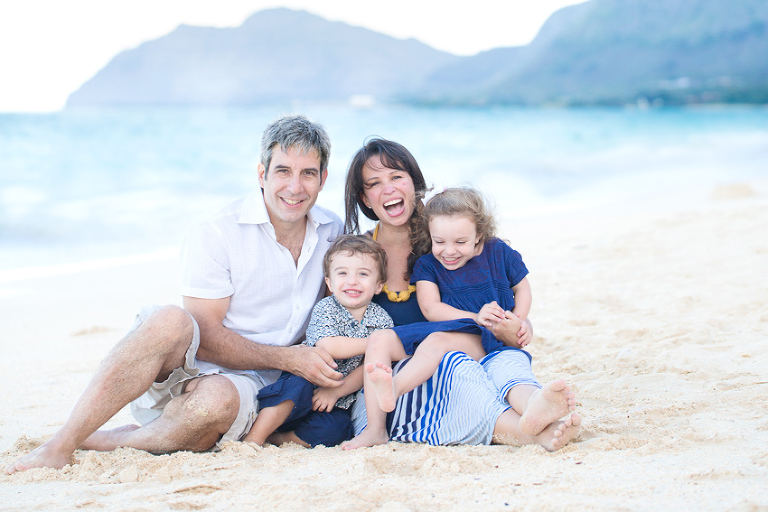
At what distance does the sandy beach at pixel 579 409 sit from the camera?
6.71ft

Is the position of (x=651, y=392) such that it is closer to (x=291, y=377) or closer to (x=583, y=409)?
(x=583, y=409)

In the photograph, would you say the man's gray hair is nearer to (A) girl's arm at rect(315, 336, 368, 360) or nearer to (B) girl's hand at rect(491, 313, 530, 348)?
(A) girl's arm at rect(315, 336, 368, 360)

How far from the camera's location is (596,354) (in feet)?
12.9

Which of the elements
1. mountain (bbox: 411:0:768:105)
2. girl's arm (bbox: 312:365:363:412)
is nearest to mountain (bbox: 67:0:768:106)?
mountain (bbox: 411:0:768:105)

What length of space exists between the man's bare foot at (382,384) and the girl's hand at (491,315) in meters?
0.60

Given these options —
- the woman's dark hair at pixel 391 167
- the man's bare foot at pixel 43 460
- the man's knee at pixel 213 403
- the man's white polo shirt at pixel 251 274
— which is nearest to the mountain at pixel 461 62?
the woman's dark hair at pixel 391 167

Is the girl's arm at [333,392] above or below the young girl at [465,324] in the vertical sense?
below

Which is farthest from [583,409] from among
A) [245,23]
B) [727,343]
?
[245,23]

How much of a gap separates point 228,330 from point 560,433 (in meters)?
1.52

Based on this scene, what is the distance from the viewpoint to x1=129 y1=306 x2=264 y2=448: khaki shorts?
280 centimetres

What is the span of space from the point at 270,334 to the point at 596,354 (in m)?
2.02

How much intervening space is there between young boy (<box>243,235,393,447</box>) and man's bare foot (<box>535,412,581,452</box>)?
3.07 feet

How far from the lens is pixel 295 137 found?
10.2 feet

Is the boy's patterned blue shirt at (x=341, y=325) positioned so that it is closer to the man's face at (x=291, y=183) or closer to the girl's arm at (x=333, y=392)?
the girl's arm at (x=333, y=392)
